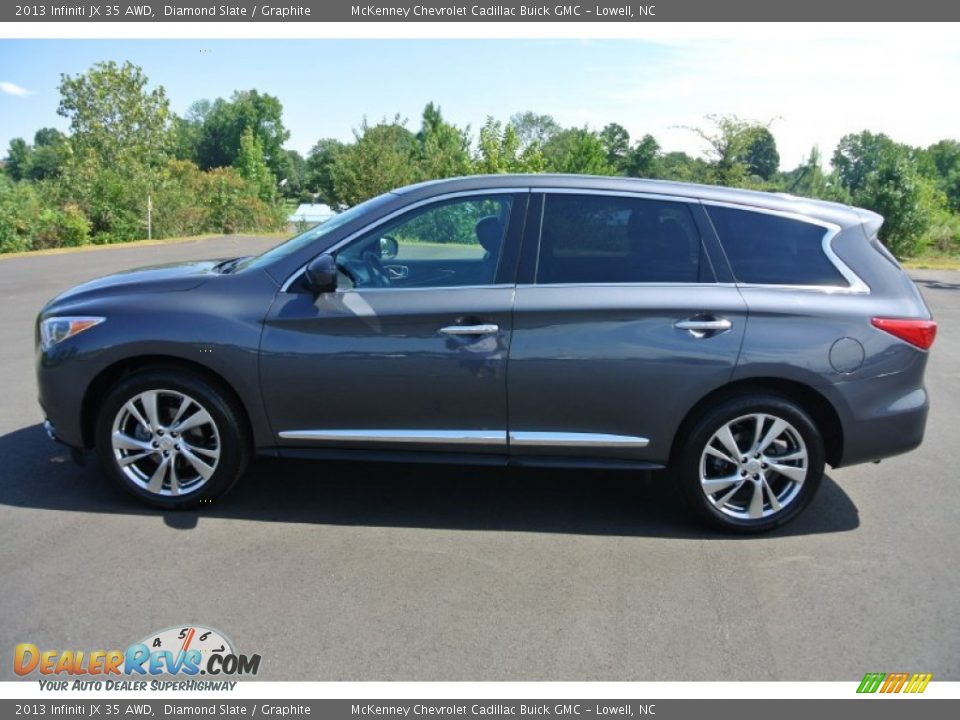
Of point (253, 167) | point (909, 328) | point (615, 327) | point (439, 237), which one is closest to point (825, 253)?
point (909, 328)

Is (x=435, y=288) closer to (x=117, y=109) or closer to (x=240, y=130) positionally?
(x=117, y=109)

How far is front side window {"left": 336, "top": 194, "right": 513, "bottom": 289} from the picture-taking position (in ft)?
14.1

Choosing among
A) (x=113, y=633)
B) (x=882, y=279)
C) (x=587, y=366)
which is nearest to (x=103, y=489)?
(x=113, y=633)

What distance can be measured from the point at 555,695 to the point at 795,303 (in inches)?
94.9

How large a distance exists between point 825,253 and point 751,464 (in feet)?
4.00

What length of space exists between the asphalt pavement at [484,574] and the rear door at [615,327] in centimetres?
61

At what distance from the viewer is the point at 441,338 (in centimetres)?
411

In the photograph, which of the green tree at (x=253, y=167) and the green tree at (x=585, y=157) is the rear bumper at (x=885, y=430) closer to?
the green tree at (x=585, y=157)

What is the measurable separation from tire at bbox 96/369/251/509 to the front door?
287 millimetres

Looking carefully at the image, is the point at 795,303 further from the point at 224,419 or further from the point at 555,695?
the point at 224,419

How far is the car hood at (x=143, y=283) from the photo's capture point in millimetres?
4384

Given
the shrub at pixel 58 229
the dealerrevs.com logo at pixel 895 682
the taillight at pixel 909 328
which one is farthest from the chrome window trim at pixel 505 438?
the shrub at pixel 58 229

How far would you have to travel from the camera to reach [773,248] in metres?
4.30

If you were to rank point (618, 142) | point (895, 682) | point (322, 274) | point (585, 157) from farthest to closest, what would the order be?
point (618, 142)
point (585, 157)
point (322, 274)
point (895, 682)
